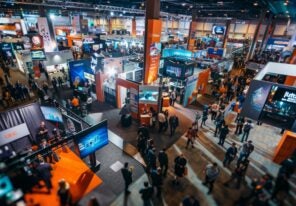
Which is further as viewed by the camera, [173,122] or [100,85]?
[100,85]

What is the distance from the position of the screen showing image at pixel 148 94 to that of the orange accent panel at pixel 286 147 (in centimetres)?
601

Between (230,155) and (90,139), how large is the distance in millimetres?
5219

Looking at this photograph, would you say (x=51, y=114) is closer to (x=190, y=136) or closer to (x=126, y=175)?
(x=126, y=175)

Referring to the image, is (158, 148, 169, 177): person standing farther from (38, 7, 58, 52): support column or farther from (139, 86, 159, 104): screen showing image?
(38, 7, 58, 52): support column

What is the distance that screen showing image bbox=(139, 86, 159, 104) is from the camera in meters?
9.73

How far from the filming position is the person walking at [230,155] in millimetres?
6605

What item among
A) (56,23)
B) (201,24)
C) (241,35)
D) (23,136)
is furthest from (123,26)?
(23,136)

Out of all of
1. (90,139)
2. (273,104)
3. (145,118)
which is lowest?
(145,118)

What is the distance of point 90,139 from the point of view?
19.6 ft

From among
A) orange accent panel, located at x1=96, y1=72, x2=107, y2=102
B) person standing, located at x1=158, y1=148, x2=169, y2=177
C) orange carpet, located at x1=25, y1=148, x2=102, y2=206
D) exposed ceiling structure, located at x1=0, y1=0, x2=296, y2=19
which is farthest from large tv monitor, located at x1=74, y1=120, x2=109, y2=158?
exposed ceiling structure, located at x1=0, y1=0, x2=296, y2=19

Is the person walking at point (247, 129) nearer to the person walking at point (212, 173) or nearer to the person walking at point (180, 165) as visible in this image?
the person walking at point (212, 173)

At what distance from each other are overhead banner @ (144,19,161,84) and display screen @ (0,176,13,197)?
8751mm

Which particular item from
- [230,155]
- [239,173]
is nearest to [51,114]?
[230,155]

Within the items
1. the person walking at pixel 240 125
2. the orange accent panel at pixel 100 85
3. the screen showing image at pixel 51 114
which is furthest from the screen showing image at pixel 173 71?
the screen showing image at pixel 51 114
